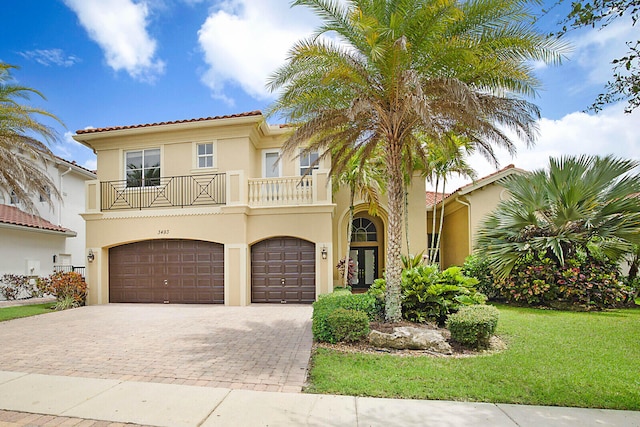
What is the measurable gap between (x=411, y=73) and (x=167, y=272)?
11990 millimetres

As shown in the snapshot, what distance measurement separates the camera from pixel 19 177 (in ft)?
42.0

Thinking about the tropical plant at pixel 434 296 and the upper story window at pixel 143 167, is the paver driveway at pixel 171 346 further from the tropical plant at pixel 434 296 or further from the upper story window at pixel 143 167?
the upper story window at pixel 143 167

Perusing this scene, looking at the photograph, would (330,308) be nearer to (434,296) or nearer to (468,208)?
(434,296)

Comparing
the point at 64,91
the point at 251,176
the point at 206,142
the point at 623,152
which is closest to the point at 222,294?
the point at 251,176

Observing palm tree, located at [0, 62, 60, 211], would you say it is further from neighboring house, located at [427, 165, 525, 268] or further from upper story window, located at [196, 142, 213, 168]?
neighboring house, located at [427, 165, 525, 268]

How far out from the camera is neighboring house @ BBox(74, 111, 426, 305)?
43.8 feet

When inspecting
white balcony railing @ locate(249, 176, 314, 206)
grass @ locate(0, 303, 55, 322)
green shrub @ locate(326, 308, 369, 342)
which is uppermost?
white balcony railing @ locate(249, 176, 314, 206)

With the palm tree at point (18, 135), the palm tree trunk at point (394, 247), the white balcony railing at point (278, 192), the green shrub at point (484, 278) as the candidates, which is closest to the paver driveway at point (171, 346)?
the palm tree trunk at point (394, 247)

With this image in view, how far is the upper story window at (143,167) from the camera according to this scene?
1504cm

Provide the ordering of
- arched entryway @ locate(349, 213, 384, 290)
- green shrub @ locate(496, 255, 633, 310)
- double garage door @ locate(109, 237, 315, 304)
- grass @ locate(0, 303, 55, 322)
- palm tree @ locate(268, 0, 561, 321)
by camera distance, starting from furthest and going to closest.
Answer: arched entryway @ locate(349, 213, 384, 290) < double garage door @ locate(109, 237, 315, 304) < grass @ locate(0, 303, 55, 322) < green shrub @ locate(496, 255, 633, 310) < palm tree @ locate(268, 0, 561, 321)

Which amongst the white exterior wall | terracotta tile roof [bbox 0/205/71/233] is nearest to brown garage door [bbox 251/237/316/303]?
terracotta tile roof [bbox 0/205/71/233]

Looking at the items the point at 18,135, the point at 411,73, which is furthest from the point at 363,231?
the point at 18,135

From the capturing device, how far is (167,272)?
14.2 m

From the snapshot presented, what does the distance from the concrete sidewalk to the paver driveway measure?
47cm
